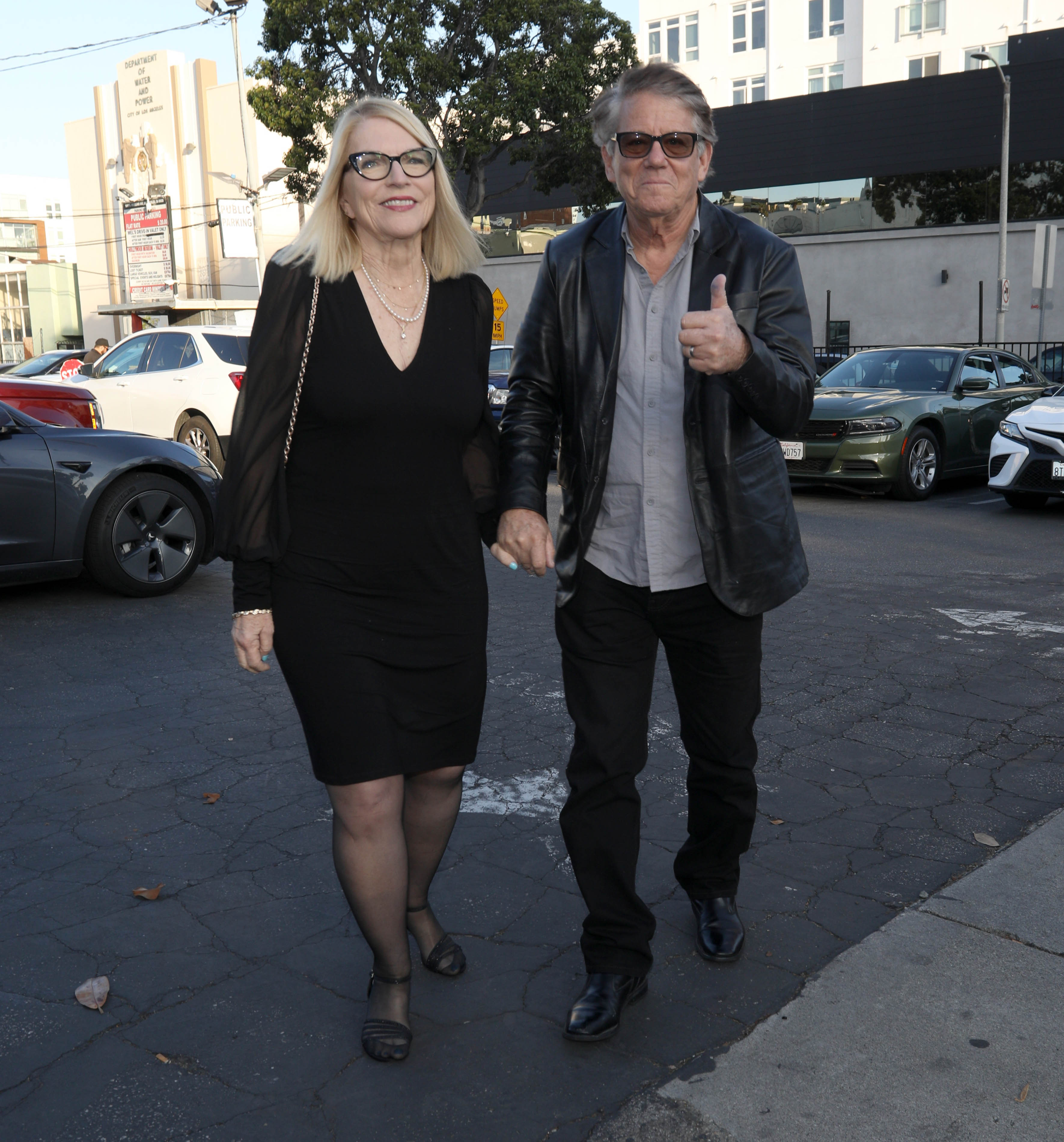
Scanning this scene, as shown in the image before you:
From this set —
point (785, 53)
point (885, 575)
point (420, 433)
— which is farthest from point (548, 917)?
point (785, 53)

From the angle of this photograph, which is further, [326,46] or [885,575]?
[326,46]

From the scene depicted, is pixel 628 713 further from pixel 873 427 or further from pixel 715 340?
pixel 873 427

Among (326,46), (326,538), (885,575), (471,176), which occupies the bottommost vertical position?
(885,575)

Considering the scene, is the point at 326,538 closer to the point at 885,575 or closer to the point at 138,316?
the point at 885,575

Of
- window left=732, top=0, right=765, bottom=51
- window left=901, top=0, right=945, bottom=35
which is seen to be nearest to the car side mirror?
window left=901, top=0, right=945, bottom=35

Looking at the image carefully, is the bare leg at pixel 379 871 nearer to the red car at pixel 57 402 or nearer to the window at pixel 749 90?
the red car at pixel 57 402

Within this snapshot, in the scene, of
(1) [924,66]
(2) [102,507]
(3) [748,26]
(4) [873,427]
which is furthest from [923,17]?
(2) [102,507]

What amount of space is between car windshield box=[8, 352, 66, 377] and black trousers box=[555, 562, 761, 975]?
2428cm

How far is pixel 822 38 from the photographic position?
46281 millimetres

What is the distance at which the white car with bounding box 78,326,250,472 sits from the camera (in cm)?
1390

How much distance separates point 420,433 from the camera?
2529 mm

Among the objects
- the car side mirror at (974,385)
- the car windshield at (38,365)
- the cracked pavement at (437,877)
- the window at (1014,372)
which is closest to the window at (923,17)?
the car windshield at (38,365)

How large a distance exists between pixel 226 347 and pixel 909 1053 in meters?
13.1

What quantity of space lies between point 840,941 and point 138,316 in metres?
38.6
